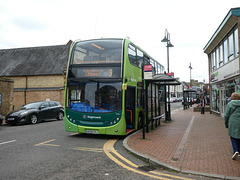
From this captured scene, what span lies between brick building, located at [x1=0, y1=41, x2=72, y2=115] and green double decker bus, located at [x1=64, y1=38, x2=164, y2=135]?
22.9 m

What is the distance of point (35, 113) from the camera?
48.3 ft

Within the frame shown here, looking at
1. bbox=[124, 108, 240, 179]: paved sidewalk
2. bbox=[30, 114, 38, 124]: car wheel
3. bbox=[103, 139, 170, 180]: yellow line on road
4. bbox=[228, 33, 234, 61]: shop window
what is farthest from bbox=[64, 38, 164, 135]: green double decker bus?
bbox=[228, 33, 234, 61]: shop window

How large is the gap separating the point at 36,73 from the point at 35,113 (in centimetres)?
1991

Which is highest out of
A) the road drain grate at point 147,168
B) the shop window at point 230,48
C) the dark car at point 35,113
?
the shop window at point 230,48

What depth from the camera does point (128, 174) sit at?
454cm

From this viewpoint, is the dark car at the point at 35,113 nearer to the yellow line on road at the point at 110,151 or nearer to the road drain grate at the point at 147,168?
the yellow line on road at the point at 110,151

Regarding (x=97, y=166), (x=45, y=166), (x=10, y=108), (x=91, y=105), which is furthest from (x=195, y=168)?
(x=10, y=108)

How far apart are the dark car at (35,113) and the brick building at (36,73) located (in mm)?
14063

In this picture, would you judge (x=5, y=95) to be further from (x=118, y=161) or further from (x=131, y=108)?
(x=118, y=161)

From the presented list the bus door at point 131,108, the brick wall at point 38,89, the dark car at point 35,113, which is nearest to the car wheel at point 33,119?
the dark car at point 35,113

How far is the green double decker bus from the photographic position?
8.16 meters

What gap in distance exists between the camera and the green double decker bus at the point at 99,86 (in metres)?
8.16

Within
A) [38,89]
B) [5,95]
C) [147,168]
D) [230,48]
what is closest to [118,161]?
[147,168]

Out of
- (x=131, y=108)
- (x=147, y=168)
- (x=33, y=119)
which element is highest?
(x=131, y=108)
